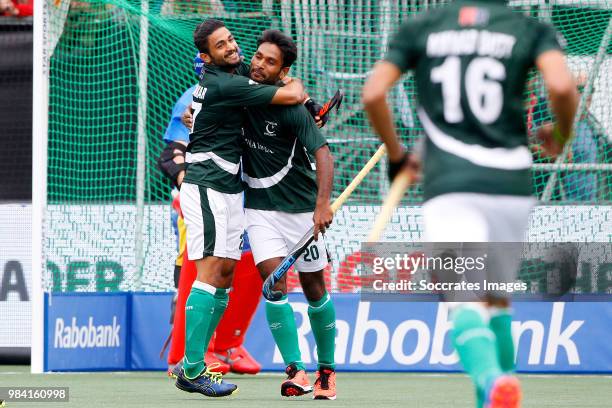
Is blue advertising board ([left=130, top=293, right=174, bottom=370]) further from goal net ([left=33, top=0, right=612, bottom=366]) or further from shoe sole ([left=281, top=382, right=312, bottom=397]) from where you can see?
shoe sole ([left=281, top=382, right=312, bottom=397])

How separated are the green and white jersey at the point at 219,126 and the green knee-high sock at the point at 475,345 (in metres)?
3.04

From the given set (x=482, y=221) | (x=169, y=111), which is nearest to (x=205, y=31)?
(x=169, y=111)

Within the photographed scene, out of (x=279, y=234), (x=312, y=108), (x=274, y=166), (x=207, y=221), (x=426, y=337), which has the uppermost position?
(x=312, y=108)

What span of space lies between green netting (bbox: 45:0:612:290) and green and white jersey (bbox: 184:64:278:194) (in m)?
2.73

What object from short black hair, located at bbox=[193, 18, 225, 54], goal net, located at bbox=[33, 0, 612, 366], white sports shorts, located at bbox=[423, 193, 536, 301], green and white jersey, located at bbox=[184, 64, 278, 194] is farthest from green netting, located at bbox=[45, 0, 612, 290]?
white sports shorts, located at bbox=[423, 193, 536, 301]

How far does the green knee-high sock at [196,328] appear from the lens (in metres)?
6.85

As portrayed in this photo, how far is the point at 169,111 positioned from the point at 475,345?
263 inches

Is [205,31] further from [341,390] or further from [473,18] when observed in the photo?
[473,18]

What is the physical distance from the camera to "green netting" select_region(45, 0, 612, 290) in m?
9.85

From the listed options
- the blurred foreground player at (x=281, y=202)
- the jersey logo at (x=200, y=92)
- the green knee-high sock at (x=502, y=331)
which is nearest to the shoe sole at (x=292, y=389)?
the blurred foreground player at (x=281, y=202)

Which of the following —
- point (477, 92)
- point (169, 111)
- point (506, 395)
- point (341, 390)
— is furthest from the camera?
point (169, 111)

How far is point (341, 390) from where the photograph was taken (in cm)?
766

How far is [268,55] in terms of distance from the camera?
718 cm

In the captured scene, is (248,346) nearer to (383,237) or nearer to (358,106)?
(383,237)
